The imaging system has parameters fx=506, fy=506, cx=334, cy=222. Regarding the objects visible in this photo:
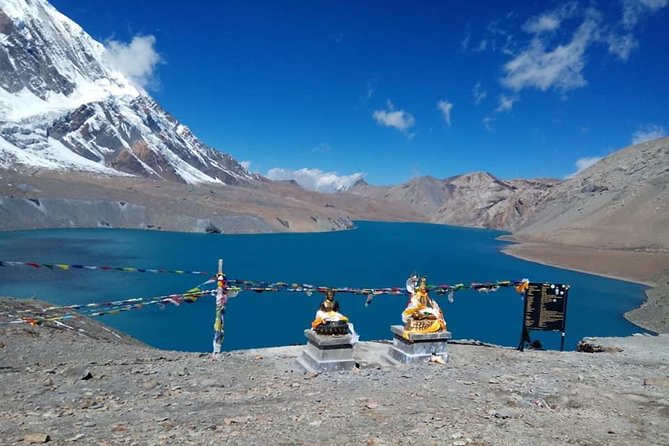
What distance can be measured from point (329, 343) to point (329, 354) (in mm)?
301

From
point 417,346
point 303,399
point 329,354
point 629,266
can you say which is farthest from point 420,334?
point 629,266

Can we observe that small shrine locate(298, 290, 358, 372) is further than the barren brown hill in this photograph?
No

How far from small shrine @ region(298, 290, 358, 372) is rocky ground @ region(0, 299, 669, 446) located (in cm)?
40

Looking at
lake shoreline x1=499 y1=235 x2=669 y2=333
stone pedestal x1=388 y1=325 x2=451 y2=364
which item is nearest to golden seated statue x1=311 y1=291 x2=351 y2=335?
stone pedestal x1=388 y1=325 x2=451 y2=364

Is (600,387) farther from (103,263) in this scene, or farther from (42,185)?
(42,185)

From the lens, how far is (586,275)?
72.2m

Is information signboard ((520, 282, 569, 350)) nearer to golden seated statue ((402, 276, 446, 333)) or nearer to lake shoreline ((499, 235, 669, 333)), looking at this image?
golden seated statue ((402, 276, 446, 333))

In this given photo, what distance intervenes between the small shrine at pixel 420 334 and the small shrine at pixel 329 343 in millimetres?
1615

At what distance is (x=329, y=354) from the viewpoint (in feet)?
43.6

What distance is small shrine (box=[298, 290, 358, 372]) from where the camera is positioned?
13.2 metres

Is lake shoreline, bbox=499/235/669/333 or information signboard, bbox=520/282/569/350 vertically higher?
information signboard, bbox=520/282/569/350

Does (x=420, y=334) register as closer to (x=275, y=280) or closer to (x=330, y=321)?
(x=330, y=321)

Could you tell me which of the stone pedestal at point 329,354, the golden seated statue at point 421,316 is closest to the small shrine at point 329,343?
the stone pedestal at point 329,354

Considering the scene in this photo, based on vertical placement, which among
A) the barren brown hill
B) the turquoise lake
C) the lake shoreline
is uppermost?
the barren brown hill
